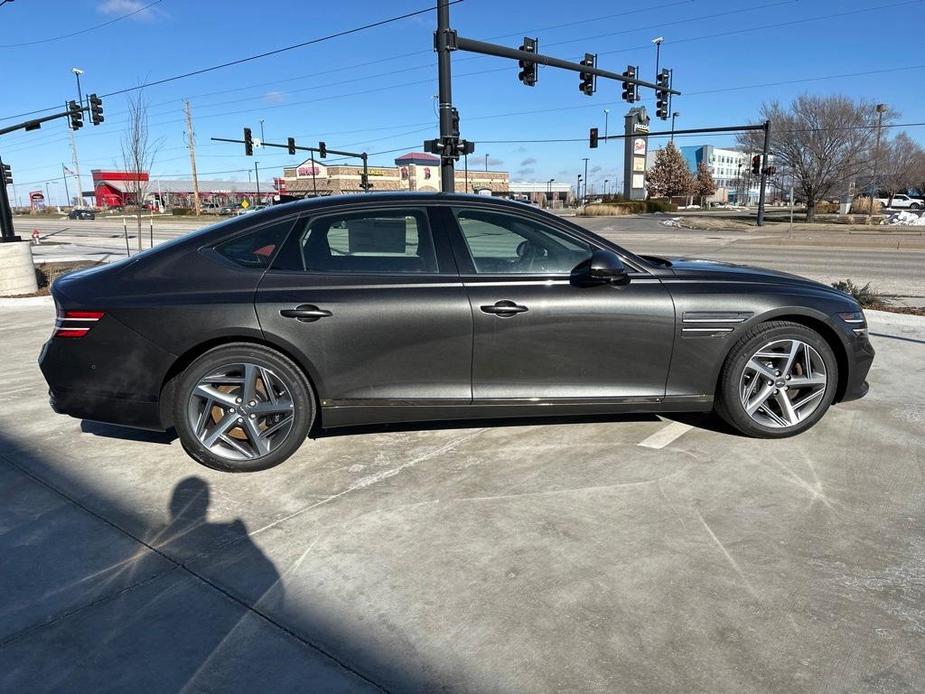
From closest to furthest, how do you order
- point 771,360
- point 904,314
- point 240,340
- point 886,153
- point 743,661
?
point 743,661 → point 240,340 → point 771,360 → point 904,314 → point 886,153

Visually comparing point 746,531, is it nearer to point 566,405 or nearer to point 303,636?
point 566,405

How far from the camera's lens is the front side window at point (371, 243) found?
12.4 ft

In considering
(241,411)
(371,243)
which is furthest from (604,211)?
(241,411)

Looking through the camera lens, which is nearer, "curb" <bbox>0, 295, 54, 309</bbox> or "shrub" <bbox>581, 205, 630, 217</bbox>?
"curb" <bbox>0, 295, 54, 309</bbox>

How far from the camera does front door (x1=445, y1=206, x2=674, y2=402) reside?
12.2ft

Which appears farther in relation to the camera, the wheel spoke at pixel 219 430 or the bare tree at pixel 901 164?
the bare tree at pixel 901 164

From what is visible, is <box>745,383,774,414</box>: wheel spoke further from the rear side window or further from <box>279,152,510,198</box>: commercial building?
<box>279,152,510,198</box>: commercial building

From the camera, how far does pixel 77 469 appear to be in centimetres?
390

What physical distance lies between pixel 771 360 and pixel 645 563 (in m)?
1.87

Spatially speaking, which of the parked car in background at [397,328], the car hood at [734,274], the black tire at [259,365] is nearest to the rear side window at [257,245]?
the parked car in background at [397,328]

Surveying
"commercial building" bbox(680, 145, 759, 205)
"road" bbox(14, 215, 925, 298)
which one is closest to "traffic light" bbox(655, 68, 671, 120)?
"road" bbox(14, 215, 925, 298)

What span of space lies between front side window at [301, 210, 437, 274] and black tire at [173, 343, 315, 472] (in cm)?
60

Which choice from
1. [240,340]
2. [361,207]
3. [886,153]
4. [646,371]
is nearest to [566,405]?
[646,371]

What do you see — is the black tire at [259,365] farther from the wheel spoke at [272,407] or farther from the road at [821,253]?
the road at [821,253]
